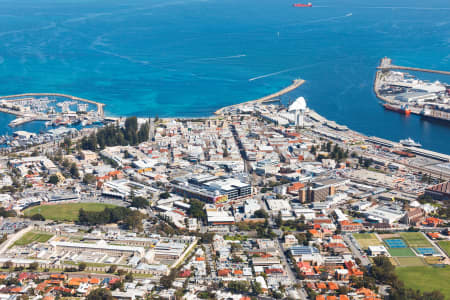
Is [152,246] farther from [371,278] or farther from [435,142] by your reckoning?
[435,142]

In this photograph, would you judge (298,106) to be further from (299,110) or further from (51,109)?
(51,109)

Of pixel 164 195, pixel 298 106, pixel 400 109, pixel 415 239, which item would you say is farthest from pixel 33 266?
pixel 400 109

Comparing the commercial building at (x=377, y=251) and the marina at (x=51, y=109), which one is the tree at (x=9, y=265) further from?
the marina at (x=51, y=109)

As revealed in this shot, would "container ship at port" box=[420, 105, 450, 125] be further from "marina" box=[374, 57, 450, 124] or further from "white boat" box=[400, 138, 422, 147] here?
"white boat" box=[400, 138, 422, 147]

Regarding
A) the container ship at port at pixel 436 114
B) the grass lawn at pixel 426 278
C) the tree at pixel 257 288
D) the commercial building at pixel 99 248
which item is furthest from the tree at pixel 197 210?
the container ship at port at pixel 436 114

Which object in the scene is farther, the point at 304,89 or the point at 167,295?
the point at 304,89

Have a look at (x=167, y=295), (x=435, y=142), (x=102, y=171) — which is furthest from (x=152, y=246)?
(x=435, y=142)

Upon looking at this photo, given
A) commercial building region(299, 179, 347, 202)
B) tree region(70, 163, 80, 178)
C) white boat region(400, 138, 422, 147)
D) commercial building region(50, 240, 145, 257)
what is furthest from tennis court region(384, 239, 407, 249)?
tree region(70, 163, 80, 178)
